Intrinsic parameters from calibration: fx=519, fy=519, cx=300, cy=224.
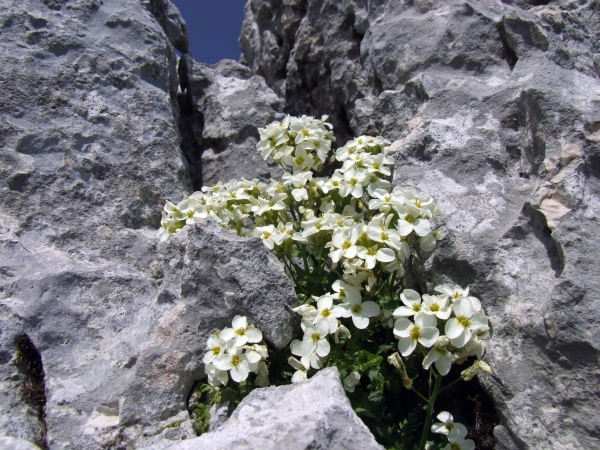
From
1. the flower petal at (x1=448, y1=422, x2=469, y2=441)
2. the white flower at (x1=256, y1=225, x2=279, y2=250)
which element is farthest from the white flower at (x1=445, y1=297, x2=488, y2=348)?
the white flower at (x1=256, y1=225, x2=279, y2=250)

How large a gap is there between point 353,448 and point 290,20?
6.14m

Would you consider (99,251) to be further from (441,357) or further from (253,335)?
(441,357)

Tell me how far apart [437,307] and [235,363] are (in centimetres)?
121

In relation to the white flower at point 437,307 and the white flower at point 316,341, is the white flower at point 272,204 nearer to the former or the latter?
the white flower at point 316,341

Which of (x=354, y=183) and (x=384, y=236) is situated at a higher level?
(x=354, y=183)

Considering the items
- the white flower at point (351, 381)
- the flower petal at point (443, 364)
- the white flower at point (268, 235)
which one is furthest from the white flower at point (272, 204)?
the flower petal at point (443, 364)

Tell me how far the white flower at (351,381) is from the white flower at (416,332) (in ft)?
1.21

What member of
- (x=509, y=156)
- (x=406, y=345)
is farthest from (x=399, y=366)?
(x=509, y=156)

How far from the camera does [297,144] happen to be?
429 cm

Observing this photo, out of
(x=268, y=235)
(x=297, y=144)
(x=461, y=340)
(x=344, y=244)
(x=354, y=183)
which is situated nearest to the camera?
(x=461, y=340)

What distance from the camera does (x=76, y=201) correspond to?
4465 millimetres

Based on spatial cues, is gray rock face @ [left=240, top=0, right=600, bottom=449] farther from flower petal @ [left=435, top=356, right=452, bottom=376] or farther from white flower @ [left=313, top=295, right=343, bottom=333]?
white flower @ [left=313, top=295, right=343, bottom=333]

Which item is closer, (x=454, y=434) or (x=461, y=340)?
(x=461, y=340)

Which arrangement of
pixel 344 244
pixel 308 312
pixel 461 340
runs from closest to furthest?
pixel 461 340, pixel 308 312, pixel 344 244
